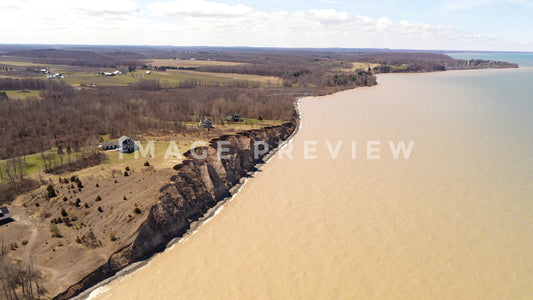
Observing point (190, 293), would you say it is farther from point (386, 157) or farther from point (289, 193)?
point (386, 157)

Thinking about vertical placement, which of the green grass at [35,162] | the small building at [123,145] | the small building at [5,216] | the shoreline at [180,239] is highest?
the small building at [123,145]

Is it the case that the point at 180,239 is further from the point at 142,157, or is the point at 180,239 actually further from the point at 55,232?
Answer: the point at 142,157

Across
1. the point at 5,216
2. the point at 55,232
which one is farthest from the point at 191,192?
the point at 5,216

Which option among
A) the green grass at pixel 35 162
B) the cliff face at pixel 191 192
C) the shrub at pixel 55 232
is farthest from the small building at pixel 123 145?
the shrub at pixel 55 232

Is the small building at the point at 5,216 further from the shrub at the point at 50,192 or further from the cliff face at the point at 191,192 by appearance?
the cliff face at the point at 191,192

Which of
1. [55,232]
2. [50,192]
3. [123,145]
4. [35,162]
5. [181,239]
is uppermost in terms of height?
[123,145]

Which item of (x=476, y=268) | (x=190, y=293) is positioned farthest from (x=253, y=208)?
(x=476, y=268)
